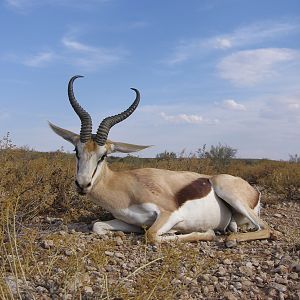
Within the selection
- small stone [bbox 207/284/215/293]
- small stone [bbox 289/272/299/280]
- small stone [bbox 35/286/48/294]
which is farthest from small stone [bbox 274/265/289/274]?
small stone [bbox 35/286/48/294]

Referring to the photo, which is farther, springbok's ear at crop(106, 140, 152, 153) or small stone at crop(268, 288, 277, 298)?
springbok's ear at crop(106, 140, 152, 153)

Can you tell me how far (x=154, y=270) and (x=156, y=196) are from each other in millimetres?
2507

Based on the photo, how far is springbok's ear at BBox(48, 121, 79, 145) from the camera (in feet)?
26.6

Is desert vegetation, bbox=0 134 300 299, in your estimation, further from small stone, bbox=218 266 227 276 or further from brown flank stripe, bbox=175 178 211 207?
brown flank stripe, bbox=175 178 211 207

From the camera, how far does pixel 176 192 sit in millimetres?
7840

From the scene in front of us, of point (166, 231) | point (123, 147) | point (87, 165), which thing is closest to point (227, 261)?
point (166, 231)

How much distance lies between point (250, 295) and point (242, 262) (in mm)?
1038

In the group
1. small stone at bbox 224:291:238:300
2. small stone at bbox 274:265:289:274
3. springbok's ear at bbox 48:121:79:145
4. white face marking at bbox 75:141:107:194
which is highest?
springbok's ear at bbox 48:121:79:145

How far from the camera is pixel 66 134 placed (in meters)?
8.37

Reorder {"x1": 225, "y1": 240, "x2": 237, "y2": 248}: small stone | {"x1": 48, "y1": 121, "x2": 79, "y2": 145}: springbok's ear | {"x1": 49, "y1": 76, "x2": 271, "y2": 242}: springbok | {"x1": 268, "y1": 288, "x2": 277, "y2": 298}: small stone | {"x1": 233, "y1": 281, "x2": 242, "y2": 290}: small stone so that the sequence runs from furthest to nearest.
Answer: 1. {"x1": 48, "y1": 121, "x2": 79, "y2": 145}: springbok's ear
2. {"x1": 49, "y1": 76, "x2": 271, "y2": 242}: springbok
3. {"x1": 225, "y1": 240, "x2": 237, "y2": 248}: small stone
4. {"x1": 233, "y1": 281, "x2": 242, "y2": 290}: small stone
5. {"x1": 268, "y1": 288, "x2": 277, "y2": 298}: small stone

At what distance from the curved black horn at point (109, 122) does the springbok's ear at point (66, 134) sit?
0.47 m

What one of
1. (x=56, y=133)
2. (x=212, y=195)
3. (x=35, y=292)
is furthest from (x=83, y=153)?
(x=35, y=292)

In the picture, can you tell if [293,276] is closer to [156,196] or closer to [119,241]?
[119,241]

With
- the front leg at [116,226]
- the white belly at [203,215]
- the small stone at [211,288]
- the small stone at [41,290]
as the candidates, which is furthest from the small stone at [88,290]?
the white belly at [203,215]
